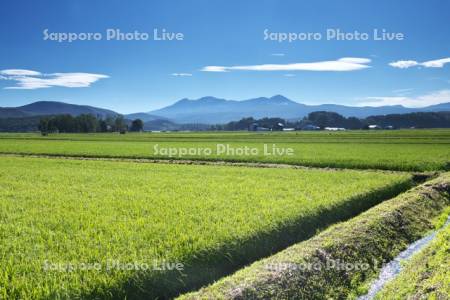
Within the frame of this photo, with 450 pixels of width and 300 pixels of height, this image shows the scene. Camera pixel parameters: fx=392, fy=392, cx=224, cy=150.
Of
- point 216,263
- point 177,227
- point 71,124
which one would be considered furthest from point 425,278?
point 71,124

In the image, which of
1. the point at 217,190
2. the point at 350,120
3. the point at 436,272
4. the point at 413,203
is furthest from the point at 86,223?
the point at 350,120

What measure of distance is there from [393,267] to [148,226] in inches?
240

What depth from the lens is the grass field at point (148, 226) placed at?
6.92m

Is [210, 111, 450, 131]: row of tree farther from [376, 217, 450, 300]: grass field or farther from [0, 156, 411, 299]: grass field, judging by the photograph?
[376, 217, 450, 300]: grass field

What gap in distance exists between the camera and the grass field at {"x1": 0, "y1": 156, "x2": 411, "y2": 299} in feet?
22.7

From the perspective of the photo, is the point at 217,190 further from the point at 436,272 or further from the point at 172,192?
the point at 436,272

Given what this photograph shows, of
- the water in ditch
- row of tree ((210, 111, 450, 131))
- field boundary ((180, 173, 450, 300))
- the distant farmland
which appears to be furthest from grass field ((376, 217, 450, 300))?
row of tree ((210, 111, 450, 131))

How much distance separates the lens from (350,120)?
19138cm

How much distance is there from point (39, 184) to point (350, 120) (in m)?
188

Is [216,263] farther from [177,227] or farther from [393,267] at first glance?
[393,267]

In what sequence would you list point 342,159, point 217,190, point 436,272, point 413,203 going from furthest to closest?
point 342,159 → point 217,190 → point 413,203 → point 436,272

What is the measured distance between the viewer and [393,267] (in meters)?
9.55

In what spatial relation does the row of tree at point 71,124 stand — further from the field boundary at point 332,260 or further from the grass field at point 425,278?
the grass field at point 425,278

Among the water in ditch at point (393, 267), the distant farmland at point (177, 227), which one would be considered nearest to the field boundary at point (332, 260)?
the distant farmland at point (177, 227)
